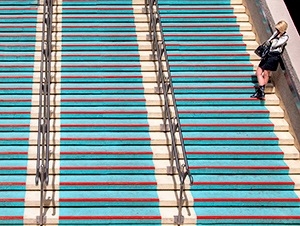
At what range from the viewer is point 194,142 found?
10.3 meters

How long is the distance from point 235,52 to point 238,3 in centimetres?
152

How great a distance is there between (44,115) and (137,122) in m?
1.65

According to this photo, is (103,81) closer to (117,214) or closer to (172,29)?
(172,29)

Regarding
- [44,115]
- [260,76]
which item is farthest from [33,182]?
[260,76]

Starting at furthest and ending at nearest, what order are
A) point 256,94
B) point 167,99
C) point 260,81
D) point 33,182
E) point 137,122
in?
point 256,94 < point 260,81 < point 137,122 < point 167,99 < point 33,182

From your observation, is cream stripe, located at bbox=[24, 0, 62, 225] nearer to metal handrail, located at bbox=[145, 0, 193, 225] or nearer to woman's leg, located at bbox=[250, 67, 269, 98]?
metal handrail, located at bbox=[145, 0, 193, 225]

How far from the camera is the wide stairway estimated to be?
373 inches

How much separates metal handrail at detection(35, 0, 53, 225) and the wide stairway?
19 cm

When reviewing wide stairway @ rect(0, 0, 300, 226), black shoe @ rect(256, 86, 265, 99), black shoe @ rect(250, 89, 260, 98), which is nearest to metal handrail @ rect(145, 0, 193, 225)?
wide stairway @ rect(0, 0, 300, 226)

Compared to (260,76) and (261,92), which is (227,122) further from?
(260,76)

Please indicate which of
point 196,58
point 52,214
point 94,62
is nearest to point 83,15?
point 94,62

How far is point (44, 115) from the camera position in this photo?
9.67 metres

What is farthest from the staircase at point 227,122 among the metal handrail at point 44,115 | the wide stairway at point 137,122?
the metal handrail at point 44,115

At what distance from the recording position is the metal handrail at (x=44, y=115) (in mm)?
8984
